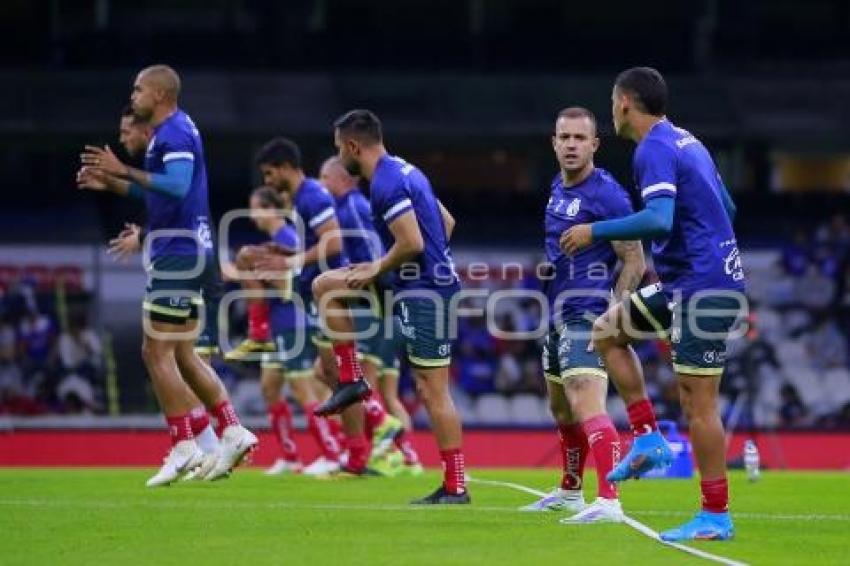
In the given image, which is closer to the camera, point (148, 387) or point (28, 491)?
point (28, 491)

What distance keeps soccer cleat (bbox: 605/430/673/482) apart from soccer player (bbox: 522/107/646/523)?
2.52 feet

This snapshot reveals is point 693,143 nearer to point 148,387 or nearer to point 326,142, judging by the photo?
point 148,387

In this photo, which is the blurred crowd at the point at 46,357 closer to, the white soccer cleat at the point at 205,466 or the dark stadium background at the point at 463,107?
the dark stadium background at the point at 463,107

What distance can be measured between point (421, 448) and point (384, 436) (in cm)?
709

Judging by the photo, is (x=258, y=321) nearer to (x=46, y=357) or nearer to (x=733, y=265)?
(x=46, y=357)

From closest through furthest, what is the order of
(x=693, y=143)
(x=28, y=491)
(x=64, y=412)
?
1. (x=693, y=143)
2. (x=28, y=491)
3. (x=64, y=412)

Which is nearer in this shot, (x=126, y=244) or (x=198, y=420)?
(x=126, y=244)

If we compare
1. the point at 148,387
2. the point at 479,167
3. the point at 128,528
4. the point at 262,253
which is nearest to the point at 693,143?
the point at 128,528

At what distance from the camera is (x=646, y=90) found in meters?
10.1

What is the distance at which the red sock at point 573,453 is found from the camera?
468 inches

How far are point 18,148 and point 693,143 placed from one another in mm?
20891

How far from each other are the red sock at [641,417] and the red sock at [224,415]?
3.51 m

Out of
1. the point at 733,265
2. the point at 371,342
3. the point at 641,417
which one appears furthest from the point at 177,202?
the point at 371,342

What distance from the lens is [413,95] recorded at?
2925 cm
